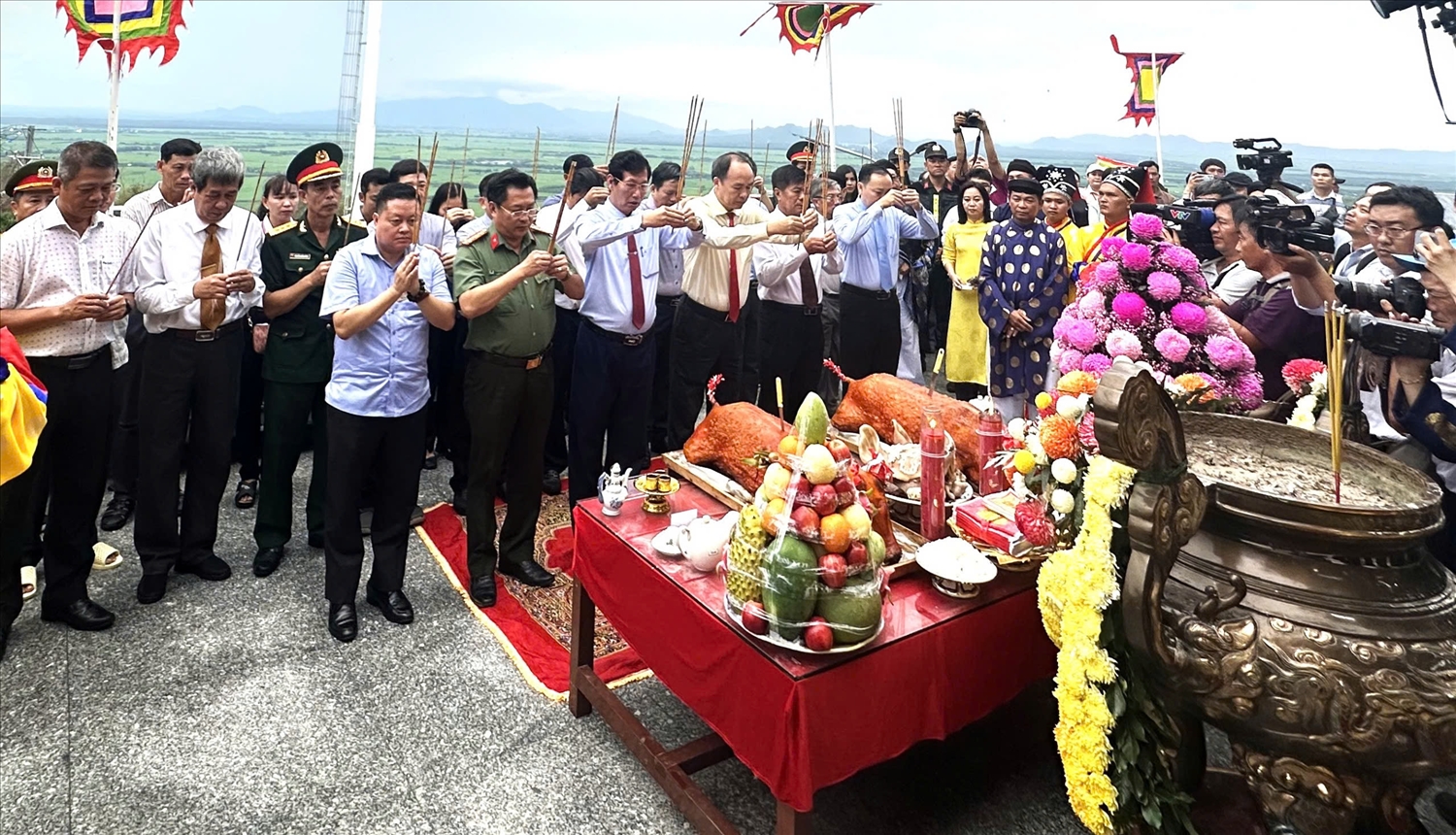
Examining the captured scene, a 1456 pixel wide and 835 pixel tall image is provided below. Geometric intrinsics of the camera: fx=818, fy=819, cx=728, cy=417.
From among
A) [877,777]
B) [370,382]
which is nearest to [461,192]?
[370,382]

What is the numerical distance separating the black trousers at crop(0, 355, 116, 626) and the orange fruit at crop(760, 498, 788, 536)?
2.54m

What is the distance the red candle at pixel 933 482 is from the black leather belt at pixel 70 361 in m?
2.81

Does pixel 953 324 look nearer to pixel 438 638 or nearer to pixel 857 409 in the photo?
pixel 857 409

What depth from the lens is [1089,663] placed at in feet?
5.21

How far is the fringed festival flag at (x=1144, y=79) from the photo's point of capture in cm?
853

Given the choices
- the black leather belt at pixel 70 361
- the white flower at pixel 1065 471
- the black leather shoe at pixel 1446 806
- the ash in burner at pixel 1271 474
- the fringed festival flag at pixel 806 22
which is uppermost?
the fringed festival flag at pixel 806 22

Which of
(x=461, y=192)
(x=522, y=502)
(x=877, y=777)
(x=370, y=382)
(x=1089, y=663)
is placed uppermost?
(x=461, y=192)

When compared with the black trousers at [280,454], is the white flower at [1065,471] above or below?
above

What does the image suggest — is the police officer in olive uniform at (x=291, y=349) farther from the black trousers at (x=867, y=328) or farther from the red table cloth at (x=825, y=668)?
the black trousers at (x=867, y=328)

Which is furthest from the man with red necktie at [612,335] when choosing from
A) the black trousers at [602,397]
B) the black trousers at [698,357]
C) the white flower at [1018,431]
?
the white flower at [1018,431]

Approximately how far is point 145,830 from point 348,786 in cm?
45

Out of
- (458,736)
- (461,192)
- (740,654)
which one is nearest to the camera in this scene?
(740,654)

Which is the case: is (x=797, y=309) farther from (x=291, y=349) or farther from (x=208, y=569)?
(x=208, y=569)

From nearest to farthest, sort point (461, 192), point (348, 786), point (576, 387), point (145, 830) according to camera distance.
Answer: point (145, 830), point (348, 786), point (576, 387), point (461, 192)
